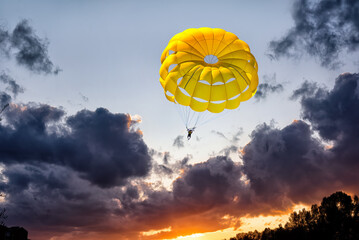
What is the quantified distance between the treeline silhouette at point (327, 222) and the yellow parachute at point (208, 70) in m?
36.5

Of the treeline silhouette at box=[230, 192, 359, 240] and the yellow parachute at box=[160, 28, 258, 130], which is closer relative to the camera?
the yellow parachute at box=[160, 28, 258, 130]

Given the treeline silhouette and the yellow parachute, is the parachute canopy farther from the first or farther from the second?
the treeline silhouette

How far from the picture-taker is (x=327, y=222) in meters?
48.5

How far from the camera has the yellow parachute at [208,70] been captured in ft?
70.2

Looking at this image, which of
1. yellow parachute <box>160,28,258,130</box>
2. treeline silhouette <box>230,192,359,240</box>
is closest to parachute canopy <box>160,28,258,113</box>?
yellow parachute <box>160,28,258,130</box>

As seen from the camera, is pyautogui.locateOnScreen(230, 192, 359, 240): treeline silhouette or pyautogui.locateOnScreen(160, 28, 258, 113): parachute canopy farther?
pyautogui.locateOnScreen(230, 192, 359, 240): treeline silhouette

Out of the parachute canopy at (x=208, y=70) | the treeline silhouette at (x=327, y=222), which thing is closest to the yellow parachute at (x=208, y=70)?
the parachute canopy at (x=208, y=70)

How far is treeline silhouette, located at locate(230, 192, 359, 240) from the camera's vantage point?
4538cm

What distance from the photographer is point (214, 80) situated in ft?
74.1

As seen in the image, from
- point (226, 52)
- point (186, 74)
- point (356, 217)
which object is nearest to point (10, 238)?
point (186, 74)

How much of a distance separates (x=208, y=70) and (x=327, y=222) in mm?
41862

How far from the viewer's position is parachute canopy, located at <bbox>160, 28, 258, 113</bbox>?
2139 centimetres

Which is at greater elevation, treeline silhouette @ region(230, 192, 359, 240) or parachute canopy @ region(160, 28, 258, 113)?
parachute canopy @ region(160, 28, 258, 113)

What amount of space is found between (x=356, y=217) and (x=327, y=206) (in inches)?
182
